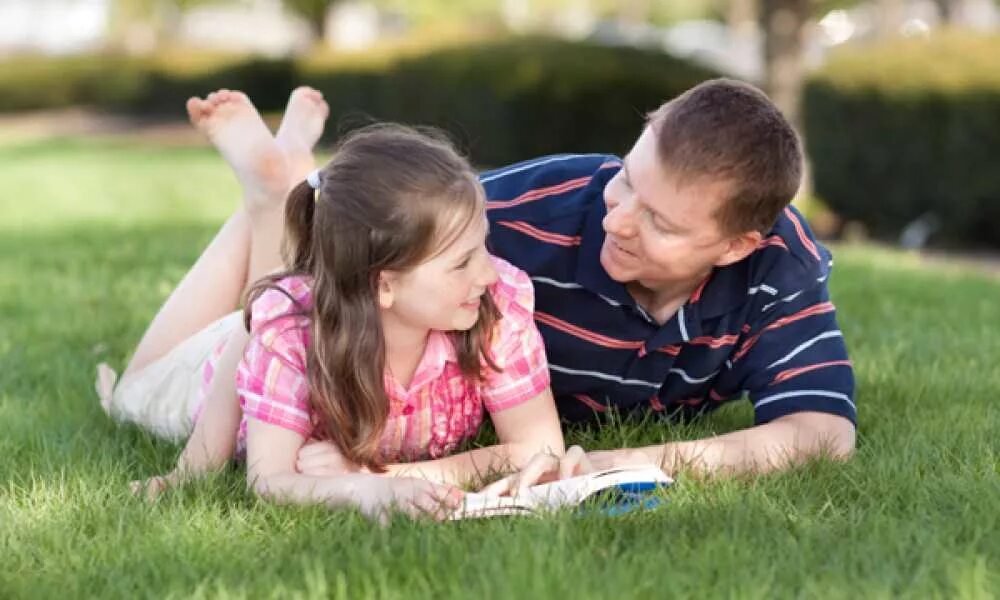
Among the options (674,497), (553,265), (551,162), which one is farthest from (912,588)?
(551,162)

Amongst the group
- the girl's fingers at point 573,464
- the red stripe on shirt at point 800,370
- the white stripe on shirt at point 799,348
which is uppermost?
the white stripe on shirt at point 799,348

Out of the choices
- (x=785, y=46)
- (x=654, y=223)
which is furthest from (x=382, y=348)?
(x=785, y=46)

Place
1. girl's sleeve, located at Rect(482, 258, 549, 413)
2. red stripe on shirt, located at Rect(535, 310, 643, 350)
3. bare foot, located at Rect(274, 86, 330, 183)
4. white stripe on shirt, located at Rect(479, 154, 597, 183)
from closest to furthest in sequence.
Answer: girl's sleeve, located at Rect(482, 258, 549, 413)
red stripe on shirt, located at Rect(535, 310, 643, 350)
white stripe on shirt, located at Rect(479, 154, 597, 183)
bare foot, located at Rect(274, 86, 330, 183)

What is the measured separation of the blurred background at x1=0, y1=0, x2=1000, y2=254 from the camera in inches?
388

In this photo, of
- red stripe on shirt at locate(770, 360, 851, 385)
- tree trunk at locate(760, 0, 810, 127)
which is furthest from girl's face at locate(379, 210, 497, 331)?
tree trunk at locate(760, 0, 810, 127)

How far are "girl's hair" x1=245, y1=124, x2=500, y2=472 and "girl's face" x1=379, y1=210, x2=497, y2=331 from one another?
20mm

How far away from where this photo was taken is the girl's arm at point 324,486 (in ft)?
9.05

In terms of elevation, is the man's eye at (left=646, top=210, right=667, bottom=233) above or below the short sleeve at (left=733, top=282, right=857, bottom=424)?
above

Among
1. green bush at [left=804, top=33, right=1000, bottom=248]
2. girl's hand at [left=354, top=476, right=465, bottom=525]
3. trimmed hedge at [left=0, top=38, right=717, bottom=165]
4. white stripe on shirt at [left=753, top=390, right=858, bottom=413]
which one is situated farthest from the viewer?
trimmed hedge at [left=0, top=38, right=717, bottom=165]

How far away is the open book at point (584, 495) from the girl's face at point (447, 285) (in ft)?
1.37

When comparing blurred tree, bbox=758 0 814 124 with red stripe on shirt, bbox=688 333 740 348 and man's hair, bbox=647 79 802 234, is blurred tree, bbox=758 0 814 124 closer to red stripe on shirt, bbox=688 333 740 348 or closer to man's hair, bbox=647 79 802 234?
red stripe on shirt, bbox=688 333 740 348

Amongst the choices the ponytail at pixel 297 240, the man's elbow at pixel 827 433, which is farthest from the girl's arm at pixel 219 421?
the man's elbow at pixel 827 433

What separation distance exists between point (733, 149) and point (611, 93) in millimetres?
10686

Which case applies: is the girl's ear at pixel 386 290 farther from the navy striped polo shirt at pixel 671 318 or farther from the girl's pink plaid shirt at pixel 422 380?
the navy striped polo shirt at pixel 671 318
